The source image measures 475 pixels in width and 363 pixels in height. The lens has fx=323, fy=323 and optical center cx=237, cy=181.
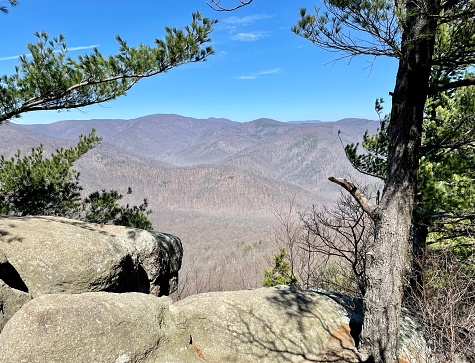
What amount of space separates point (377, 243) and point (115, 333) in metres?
4.74

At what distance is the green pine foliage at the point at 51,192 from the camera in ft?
39.6

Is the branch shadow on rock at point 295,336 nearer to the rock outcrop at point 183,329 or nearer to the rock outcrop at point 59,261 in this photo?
the rock outcrop at point 183,329

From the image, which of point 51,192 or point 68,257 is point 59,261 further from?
point 51,192

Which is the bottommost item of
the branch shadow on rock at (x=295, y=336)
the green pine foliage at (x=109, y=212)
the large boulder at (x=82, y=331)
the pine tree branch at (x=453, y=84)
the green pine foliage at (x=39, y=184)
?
the branch shadow on rock at (x=295, y=336)

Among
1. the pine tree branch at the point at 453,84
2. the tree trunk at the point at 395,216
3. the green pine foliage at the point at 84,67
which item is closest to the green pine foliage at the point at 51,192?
the green pine foliage at the point at 84,67

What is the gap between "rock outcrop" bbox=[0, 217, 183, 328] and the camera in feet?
19.9

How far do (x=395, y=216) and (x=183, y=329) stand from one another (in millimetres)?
4411

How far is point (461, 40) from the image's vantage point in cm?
524

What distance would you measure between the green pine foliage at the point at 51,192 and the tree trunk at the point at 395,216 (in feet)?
34.6

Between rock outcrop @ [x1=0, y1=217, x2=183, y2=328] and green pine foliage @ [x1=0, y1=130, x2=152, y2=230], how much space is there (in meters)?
4.95

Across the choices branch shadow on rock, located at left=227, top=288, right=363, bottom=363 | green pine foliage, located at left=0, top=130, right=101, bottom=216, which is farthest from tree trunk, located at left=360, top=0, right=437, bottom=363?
green pine foliage, located at left=0, top=130, right=101, bottom=216

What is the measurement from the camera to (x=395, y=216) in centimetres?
563

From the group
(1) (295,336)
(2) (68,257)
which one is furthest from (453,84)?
(2) (68,257)

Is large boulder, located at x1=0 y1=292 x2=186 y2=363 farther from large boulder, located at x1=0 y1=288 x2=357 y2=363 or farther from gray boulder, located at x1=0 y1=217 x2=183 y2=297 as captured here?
gray boulder, located at x1=0 y1=217 x2=183 y2=297
